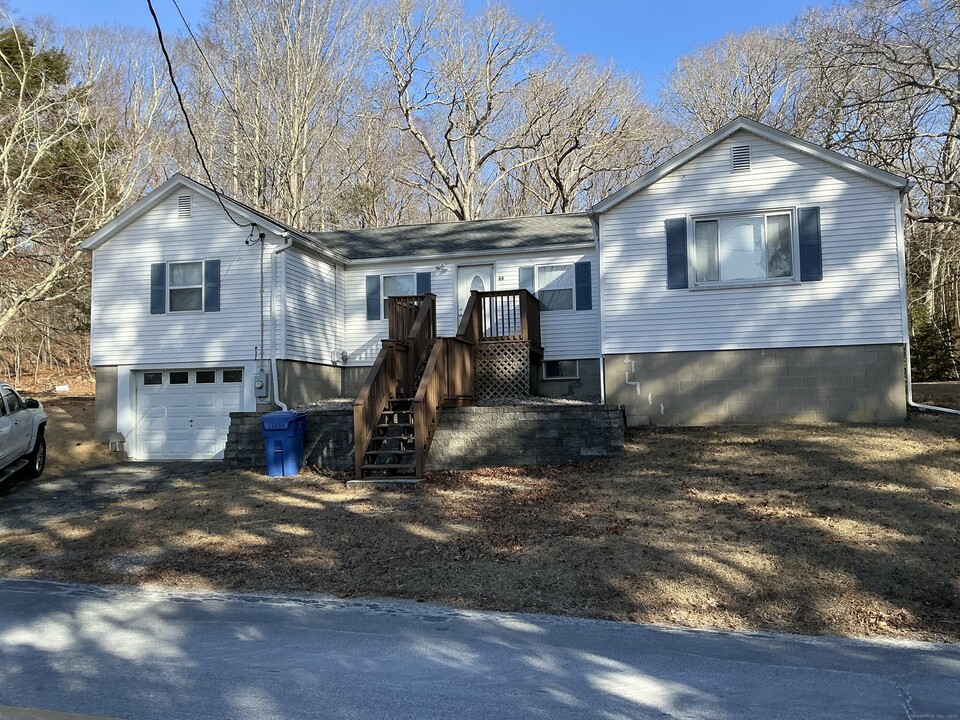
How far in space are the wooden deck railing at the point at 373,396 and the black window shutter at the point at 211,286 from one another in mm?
5423

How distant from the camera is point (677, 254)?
1508 centimetres

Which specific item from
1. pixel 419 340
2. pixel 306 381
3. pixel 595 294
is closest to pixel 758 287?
pixel 595 294

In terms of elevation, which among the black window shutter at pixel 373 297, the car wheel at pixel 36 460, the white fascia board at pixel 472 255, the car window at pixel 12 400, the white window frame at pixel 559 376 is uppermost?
the white fascia board at pixel 472 255

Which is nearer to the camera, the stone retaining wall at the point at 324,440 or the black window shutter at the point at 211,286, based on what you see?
the stone retaining wall at the point at 324,440

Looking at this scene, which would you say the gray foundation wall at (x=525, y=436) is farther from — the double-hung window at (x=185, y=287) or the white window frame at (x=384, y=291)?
the double-hung window at (x=185, y=287)

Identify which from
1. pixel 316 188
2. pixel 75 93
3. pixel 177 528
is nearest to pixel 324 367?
pixel 177 528

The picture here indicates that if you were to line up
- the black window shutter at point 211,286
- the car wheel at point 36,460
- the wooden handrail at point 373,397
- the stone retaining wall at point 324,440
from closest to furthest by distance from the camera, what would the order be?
the wooden handrail at point 373,397
the stone retaining wall at point 324,440
the car wheel at point 36,460
the black window shutter at point 211,286

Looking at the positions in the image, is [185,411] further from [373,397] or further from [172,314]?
[373,397]

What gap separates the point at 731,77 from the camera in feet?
106

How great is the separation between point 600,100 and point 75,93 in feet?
66.6

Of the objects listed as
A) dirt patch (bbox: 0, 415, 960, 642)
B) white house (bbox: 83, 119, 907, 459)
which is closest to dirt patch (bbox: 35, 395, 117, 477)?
white house (bbox: 83, 119, 907, 459)

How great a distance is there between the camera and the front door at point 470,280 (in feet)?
60.5

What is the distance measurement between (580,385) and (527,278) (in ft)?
8.43

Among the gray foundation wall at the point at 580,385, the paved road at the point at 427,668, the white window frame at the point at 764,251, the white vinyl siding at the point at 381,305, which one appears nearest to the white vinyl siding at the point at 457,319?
the white vinyl siding at the point at 381,305
